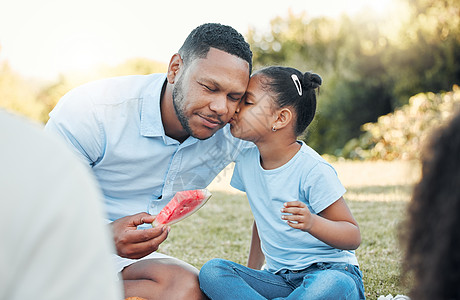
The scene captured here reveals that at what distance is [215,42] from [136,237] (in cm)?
131

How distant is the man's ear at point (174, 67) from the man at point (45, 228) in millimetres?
2665

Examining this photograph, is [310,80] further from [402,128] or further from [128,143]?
[402,128]

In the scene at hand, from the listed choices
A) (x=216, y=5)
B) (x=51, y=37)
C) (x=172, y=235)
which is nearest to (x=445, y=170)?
(x=172, y=235)

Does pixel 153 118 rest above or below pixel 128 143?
above

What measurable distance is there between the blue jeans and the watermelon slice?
1.14ft

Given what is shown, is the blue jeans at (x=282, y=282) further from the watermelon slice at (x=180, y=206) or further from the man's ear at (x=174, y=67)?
the man's ear at (x=174, y=67)

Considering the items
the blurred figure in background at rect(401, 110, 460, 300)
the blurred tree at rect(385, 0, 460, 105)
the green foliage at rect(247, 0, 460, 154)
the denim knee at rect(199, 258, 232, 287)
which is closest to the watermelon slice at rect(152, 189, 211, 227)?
the denim knee at rect(199, 258, 232, 287)

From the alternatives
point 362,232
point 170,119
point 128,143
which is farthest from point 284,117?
point 362,232

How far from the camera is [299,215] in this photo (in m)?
2.72

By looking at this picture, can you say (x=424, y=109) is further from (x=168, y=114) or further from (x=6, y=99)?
(x=6, y=99)

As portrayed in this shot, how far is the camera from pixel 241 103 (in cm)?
334

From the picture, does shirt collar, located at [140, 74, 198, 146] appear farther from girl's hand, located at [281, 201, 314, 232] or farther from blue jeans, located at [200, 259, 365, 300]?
girl's hand, located at [281, 201, 314, 232]

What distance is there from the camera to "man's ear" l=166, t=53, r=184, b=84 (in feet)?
11.4

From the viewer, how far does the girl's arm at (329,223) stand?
271cm
